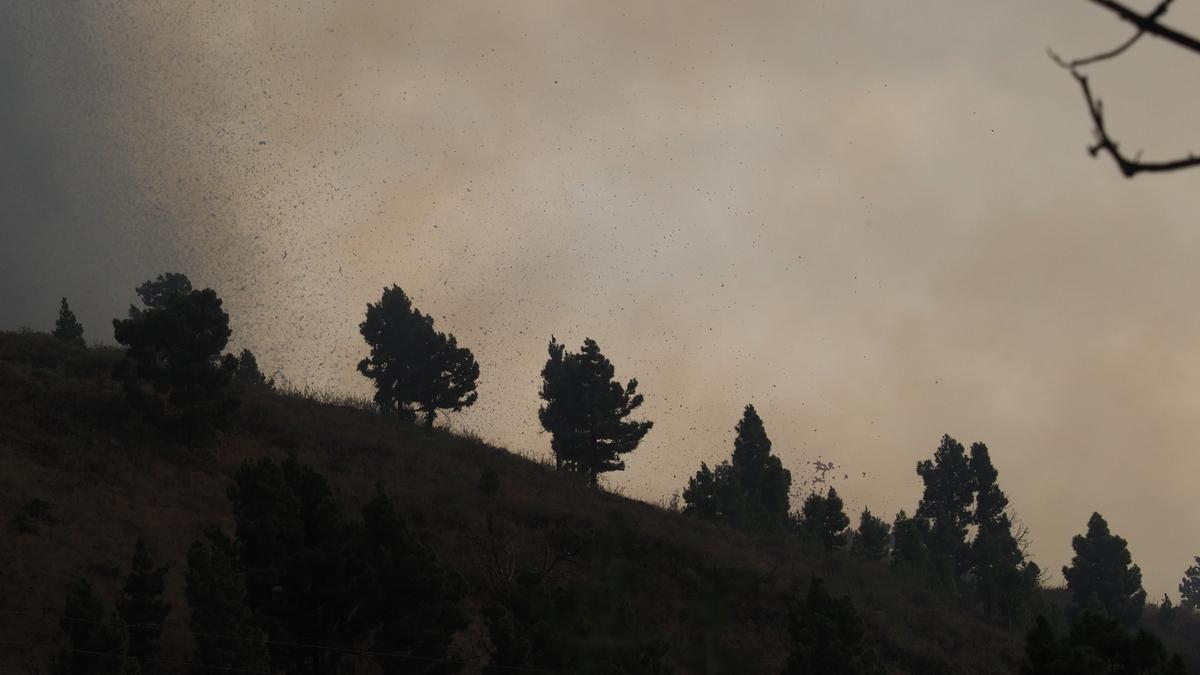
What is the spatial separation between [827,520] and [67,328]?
68.4 meters

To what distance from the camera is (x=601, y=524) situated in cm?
6688

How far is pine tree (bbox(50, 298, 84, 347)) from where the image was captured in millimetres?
85125

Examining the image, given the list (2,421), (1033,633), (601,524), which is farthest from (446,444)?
(1033,633)

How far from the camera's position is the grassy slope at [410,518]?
4403 centimetres

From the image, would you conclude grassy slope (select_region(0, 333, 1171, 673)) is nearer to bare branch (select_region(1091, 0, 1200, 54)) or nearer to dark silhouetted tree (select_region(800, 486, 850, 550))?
dark silhouetted tree (select_region(800, 486, 850, 550))

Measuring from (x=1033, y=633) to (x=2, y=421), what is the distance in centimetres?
5769

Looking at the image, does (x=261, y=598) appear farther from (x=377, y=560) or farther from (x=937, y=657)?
(x=937, y=657)

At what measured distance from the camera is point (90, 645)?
98.5ft

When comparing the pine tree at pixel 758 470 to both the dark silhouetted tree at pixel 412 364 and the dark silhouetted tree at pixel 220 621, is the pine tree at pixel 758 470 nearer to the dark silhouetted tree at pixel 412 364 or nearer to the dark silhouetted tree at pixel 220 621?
the dark silhouetted tree at pixel 412 364

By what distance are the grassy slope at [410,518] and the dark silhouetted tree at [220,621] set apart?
7.76 ft

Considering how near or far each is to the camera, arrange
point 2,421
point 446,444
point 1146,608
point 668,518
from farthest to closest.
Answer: point 1146,608 < point 446,444 < point 668,518 < point 2,421

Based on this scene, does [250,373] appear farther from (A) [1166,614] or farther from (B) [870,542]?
(A) [1166,614]

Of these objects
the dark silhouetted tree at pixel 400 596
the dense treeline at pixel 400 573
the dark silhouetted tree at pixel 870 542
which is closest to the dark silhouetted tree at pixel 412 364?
the dense treeline at pixel 400 573

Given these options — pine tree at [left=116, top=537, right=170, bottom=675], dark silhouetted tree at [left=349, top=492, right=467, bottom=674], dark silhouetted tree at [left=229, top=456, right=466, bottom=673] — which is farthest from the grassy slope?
dark silhouetted tree at [left=349, top=492, right=467, bottom=674]
